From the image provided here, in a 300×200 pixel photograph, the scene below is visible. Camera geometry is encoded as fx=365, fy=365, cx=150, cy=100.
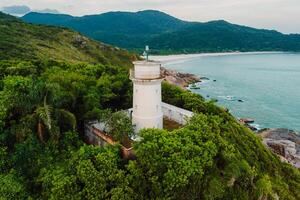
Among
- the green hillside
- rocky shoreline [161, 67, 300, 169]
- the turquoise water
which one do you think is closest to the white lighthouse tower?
rocky shoreline [161, 67, 300, 169]

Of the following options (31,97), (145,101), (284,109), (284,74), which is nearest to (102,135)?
(145,101)

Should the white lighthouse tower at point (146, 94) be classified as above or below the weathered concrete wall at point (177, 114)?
above

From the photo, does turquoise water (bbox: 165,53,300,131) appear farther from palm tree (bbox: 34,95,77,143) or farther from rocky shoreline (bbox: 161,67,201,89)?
palm tree (bbox: 34,95,77,143)

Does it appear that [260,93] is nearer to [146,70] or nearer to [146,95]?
[146,95]

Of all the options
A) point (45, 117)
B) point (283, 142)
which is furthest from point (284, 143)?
point (45, 117)

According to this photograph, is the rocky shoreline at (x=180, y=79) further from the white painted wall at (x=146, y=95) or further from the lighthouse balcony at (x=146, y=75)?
the lighthouse balcony at (x=146, y=75)

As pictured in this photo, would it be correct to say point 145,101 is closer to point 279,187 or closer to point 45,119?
point 45,119

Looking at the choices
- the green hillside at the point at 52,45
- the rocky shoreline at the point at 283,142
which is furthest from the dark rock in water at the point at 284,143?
the green hillside at the point at 52,45
